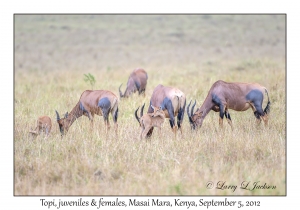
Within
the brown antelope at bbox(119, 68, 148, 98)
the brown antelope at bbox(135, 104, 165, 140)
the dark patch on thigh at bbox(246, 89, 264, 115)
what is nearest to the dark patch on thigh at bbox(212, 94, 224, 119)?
the dark patch on thigh at bbox(246, 89, 264, 115)

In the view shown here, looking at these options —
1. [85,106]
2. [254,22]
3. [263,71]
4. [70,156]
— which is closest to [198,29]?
[254,22]

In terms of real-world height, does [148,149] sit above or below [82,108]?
below

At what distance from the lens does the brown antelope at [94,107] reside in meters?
8.89

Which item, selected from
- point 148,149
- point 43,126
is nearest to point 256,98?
point 148,149

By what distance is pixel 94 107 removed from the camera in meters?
9.12

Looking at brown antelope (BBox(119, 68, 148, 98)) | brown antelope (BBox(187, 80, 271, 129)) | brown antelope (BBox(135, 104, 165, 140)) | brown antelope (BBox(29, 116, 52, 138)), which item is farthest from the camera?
brown antelope (BBox(119, 68, 148, 98))

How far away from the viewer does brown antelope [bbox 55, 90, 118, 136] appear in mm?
8891

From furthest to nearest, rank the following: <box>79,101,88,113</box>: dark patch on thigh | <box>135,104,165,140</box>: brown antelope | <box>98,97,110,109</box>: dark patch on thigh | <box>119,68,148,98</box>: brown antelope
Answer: <box>119,68,148,98</box>: brown antelope, <box>79,101,88,113</box>: dark patch on thigh, <box>98,97,110,109</box>: dark patch on thigh, <box>135,104,165,140</box>: brown antelope

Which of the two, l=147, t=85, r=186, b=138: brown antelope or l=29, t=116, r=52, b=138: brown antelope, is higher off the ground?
l=147, t=85, r=186, b=138: brown antelope

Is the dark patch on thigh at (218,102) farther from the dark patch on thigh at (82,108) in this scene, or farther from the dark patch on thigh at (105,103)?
the dark patch on thigh at (82,108)

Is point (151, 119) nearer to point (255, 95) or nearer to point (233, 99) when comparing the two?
point (233, 99)

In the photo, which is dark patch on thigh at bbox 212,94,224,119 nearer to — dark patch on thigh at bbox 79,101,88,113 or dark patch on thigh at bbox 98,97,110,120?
dark patch on thigh at bbox 98,97,110,120

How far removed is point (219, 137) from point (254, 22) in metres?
29.5

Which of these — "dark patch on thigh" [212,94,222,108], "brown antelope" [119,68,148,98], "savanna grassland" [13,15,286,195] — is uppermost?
"brown antelope" [119,68,148,98]
